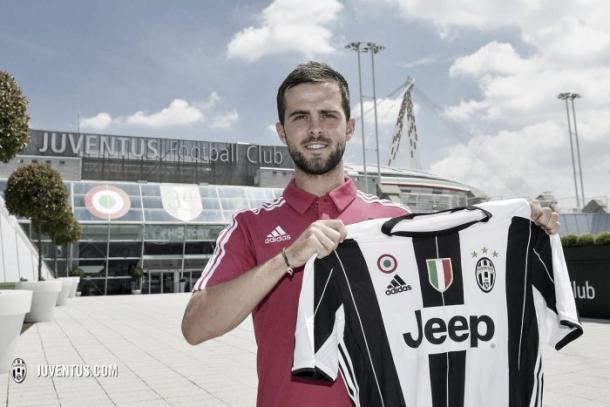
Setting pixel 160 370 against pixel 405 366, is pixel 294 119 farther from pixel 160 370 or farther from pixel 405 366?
pixel 160 370

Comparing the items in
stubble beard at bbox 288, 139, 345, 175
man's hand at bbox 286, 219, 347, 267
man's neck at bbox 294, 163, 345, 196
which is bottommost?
man's hand at bbox 286, 219, 347, 267

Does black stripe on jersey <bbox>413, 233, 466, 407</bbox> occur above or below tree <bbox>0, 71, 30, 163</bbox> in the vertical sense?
below

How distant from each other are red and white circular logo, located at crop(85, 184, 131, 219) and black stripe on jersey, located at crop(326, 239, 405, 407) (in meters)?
36.7

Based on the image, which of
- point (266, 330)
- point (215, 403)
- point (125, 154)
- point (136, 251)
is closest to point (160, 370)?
point (215, 403)

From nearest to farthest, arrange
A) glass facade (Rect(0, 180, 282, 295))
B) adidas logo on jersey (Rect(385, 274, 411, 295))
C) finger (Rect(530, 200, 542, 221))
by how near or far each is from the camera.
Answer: adidas logo on jersey (Rect(385, 274, 411, 295))
finger (Rect(530, 200, 542, 221))
glass facade (Rect(0, 180, 282, 295))

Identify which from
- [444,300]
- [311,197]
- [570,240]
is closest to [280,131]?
[311,197]

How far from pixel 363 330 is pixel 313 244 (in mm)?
597

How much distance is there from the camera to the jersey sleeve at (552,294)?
246 centimetres

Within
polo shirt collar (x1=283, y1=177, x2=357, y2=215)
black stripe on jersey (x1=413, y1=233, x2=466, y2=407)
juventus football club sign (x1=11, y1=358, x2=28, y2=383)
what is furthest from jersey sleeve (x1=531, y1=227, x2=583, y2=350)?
juventus football club sign (x1=11, y1=358, x2=28, y2=383)

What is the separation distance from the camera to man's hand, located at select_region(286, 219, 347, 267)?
199 centimetres

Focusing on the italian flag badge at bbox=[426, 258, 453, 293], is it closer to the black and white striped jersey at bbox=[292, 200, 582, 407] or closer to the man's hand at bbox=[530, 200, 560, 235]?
the black and white striped jersey at bbox=[292, 200, 582, 407]

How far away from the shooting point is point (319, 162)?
2387mm

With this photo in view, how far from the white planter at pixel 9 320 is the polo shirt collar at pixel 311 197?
6486mm

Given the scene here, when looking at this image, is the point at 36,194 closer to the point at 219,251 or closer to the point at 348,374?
the point at 219,251
